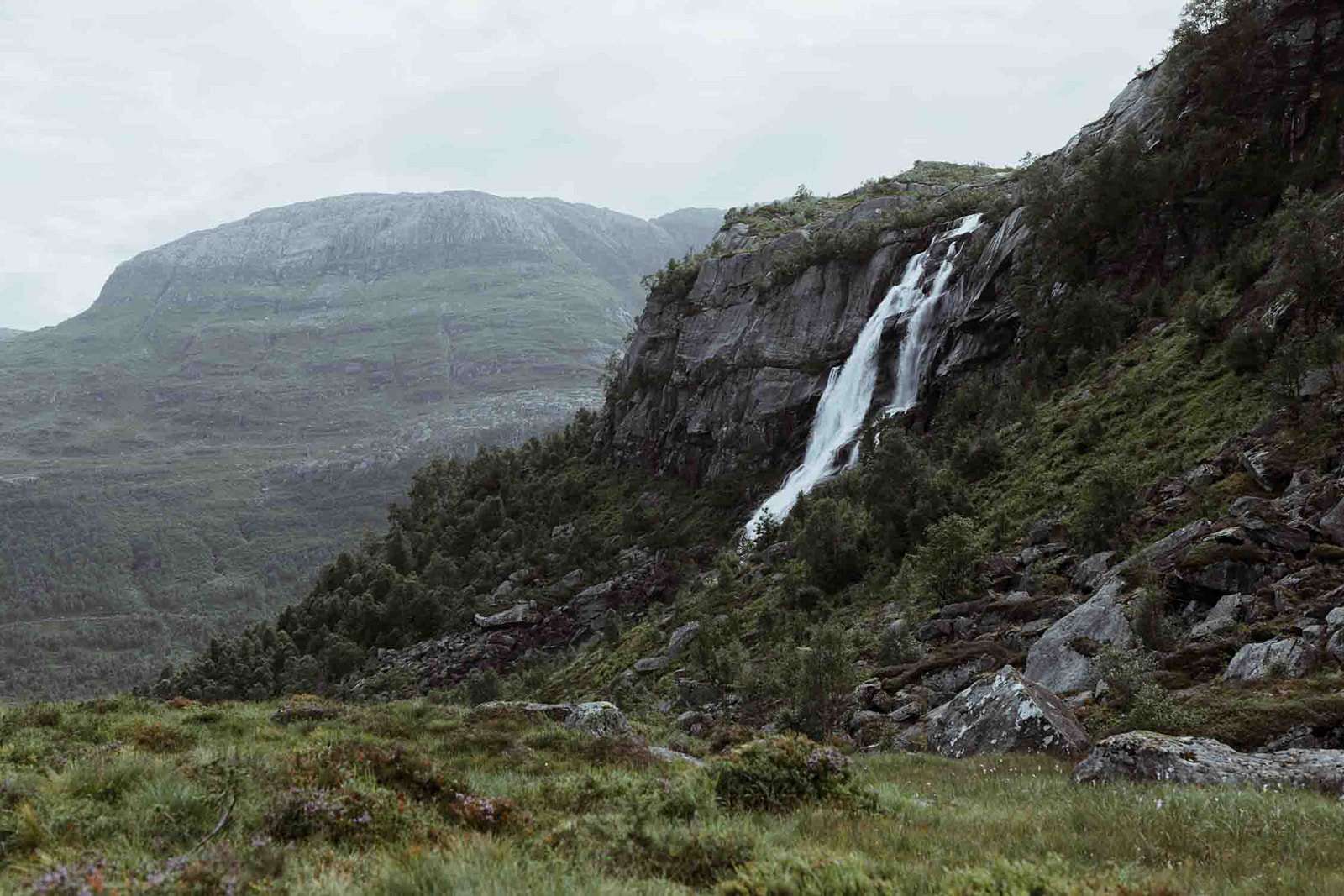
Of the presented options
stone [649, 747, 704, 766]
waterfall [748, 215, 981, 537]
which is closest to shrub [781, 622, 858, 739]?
stone [649, 747, 704, 766]

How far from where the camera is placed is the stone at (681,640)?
38781 millimetres

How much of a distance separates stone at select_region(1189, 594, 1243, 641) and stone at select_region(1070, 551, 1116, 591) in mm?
4454

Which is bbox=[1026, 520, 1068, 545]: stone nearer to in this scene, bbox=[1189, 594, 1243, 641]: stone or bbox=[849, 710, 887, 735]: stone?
bbox=[1189, 594, 1243, 641]: stone

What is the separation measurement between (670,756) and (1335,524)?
576 inches

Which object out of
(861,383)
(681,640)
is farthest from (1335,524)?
(861,383)

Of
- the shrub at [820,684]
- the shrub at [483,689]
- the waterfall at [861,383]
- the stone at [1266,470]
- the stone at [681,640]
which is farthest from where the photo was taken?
the waterfall at [861,383]

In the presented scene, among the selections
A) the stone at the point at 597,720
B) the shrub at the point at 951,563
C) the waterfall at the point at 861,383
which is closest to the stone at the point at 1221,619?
the shrub at the point at 951,563

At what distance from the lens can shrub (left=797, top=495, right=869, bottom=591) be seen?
34844 mm

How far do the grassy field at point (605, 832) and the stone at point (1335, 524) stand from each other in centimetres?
1056

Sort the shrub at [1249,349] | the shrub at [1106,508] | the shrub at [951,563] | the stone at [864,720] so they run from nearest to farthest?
the stone at [864,720] → the shrub at [1106,508] → the shrub at [951,563] → the shrub at [1249,349]

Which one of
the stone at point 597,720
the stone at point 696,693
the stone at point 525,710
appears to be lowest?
the stone at point 696,693

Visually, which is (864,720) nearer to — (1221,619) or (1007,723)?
(1007,723)

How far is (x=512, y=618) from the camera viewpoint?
63375 mm

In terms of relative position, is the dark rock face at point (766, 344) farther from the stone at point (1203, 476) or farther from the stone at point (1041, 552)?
the stone at point (1203, 476)
